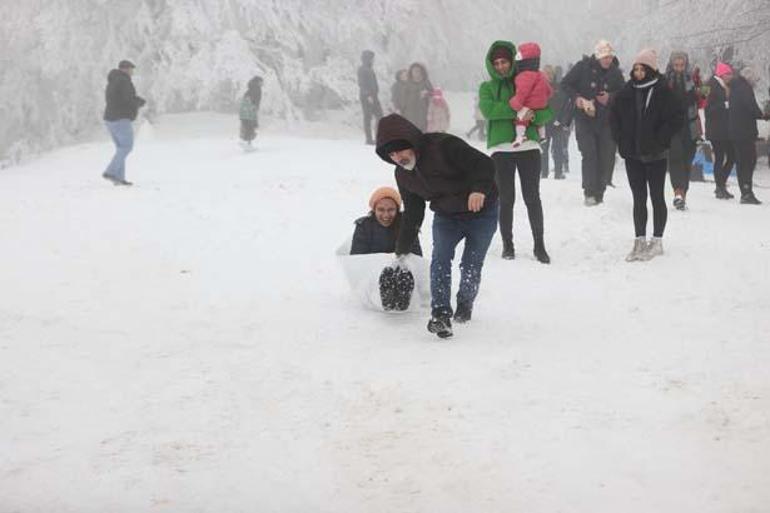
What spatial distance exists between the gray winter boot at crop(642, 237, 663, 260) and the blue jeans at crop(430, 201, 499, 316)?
2556mm

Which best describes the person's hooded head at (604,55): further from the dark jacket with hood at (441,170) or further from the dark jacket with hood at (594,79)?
the dark jacket with hood at (441,170)

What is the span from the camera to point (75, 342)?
20.6ft

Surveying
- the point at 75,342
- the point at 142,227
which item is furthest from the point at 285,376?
the point at 142,227

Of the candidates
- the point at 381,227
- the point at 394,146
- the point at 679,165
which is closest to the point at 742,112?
the point at 679,165

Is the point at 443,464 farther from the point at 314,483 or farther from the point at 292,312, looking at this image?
the point at 292,312

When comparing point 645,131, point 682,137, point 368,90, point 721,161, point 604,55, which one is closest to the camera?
point 645,131

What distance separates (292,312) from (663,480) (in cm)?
369

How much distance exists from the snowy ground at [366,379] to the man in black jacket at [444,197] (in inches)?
11.5

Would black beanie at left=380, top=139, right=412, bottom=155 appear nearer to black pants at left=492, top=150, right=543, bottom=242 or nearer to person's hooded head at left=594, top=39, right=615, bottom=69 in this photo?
black pants at left=492, top=150, right=543, bottom=242

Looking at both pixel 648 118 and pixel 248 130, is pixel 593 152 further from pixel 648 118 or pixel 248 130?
pixel 248 130

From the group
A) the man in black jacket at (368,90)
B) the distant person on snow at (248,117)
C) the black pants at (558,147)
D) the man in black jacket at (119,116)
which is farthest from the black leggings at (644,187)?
the man in black jacket at (368,90)

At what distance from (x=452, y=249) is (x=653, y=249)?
287cm

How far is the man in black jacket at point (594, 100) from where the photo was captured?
10906 millimetres

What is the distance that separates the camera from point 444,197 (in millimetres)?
6270
